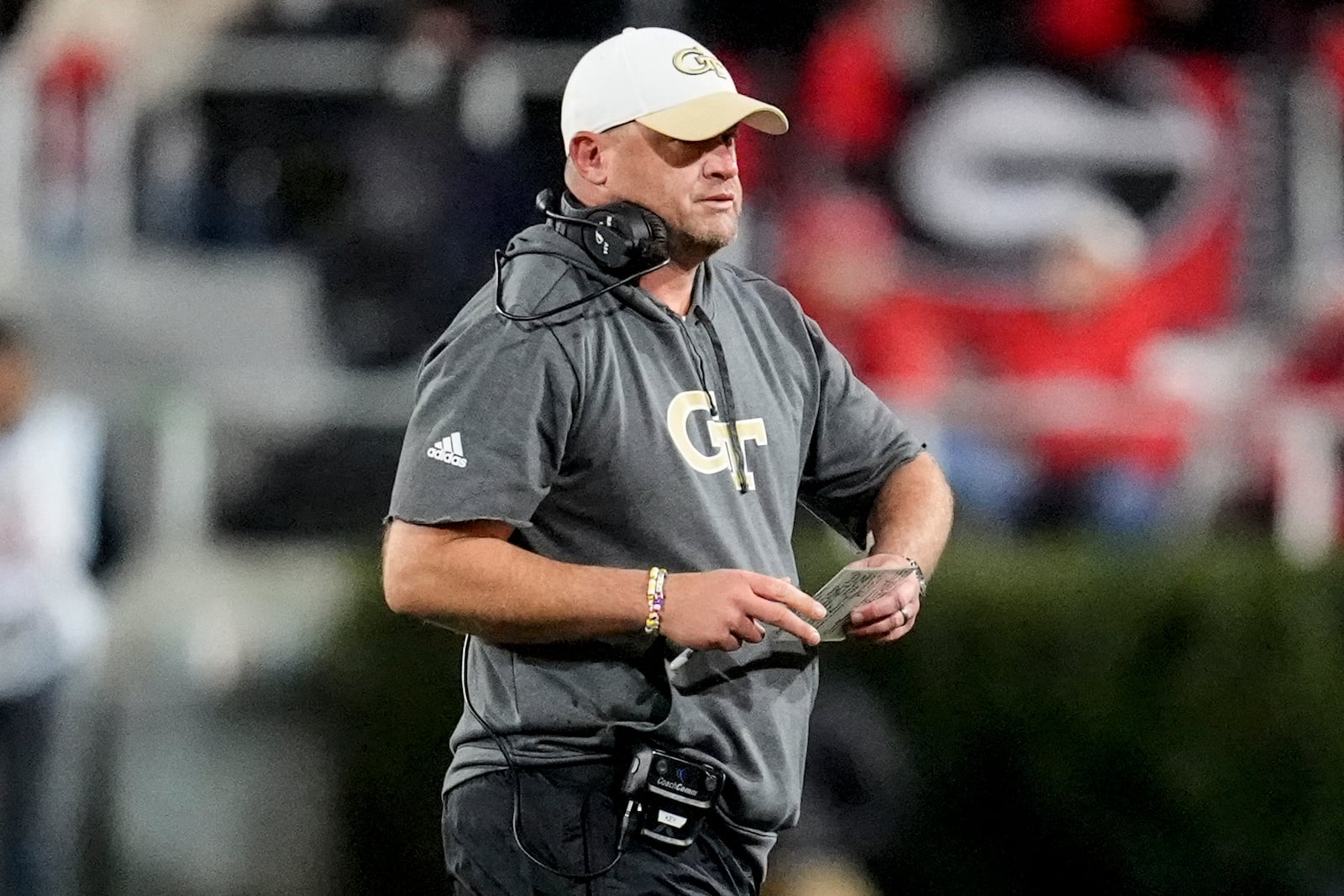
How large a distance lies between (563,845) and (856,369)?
239 inches

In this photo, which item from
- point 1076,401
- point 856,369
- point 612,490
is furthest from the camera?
point 1076,401

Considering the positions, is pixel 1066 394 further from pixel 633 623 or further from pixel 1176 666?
pixel 633 623

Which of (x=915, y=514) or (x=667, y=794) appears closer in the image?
(x=667, y=794)

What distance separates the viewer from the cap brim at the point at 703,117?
3.40 metres

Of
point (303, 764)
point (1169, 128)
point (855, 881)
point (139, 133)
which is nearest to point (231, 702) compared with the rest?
point (303, 764)

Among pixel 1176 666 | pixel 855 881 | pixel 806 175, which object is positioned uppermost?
pixel 806 175

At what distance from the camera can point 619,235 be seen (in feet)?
11.0

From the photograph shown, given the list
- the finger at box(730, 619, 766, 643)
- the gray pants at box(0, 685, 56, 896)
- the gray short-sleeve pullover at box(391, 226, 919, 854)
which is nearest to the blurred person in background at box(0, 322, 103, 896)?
the gray pants at box(0, 685, 56, 896)

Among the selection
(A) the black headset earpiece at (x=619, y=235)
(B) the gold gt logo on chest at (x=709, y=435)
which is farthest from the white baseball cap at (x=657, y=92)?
(B) the gold gt logo on chest at (x=709, y=435)

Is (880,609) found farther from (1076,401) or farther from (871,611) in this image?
(1076,401)

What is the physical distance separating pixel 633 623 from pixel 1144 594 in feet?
12.9

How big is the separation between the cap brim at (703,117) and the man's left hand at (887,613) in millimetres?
745

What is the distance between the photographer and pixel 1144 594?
22.1 feet

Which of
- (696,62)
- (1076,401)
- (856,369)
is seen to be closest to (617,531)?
(696,62)
